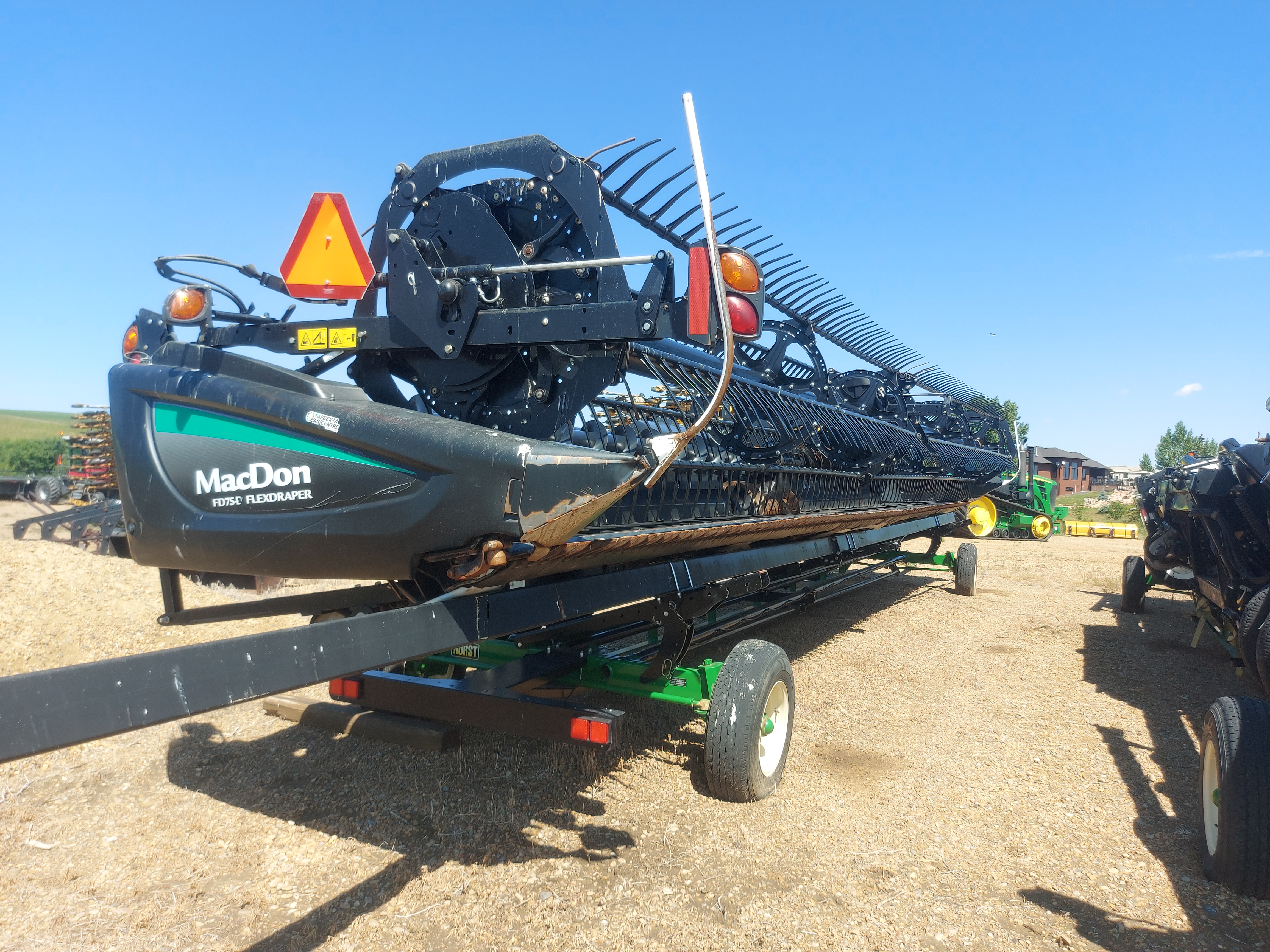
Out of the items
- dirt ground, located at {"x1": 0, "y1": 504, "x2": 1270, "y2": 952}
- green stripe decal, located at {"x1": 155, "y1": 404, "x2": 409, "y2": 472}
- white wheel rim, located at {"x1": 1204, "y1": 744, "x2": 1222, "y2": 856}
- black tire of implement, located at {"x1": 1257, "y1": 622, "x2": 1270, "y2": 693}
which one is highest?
green stripe decal, located at {"x1": 155, "y1": 404, "x2": 409, "y2": 472}

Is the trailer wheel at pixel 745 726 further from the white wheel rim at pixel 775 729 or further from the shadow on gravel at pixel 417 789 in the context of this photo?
the shadow on gravel at pixel 417 789

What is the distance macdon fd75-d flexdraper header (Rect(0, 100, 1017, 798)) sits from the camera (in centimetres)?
212

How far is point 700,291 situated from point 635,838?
2301 millimetres

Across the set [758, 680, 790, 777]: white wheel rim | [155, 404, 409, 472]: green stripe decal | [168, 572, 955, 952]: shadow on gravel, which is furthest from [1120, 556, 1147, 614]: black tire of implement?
[155, 404, 409, 472]: green stripe decal

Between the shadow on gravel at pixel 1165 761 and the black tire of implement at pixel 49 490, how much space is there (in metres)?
24.5

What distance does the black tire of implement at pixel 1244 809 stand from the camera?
9.62 ft

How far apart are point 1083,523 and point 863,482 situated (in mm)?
20821

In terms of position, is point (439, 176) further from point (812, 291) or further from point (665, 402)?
point (812, 291)

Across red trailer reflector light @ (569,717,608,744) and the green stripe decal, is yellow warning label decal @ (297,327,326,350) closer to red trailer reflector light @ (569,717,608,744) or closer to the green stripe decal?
the green stripe decal

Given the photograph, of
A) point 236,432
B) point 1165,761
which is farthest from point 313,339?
point 1165,761

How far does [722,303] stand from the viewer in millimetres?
2141

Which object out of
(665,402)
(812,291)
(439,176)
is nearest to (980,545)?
(812,291)

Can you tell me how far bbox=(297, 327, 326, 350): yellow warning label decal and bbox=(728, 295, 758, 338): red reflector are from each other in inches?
65.3

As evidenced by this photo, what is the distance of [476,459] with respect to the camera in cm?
211
